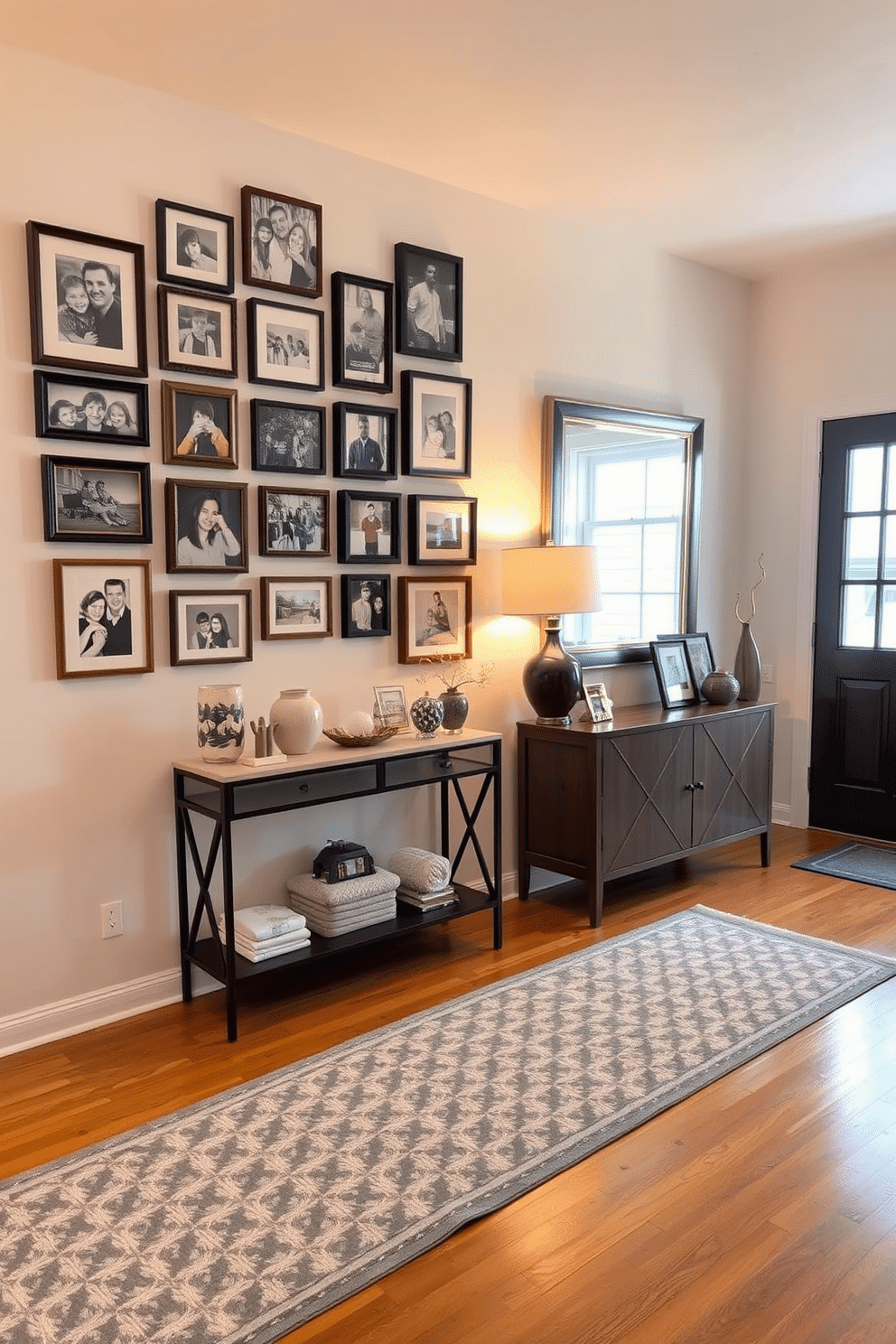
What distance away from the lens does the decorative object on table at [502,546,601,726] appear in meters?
3.76

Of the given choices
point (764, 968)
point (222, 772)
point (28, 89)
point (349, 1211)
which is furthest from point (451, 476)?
point (349, 1211)

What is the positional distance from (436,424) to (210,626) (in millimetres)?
1200

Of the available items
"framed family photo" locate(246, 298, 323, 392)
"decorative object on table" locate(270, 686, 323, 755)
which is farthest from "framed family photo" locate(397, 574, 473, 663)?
"framed family photo" locate(246, 298, 323, 392)

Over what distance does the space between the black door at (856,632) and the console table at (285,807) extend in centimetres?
225

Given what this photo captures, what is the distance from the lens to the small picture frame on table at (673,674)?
4465 millimetres

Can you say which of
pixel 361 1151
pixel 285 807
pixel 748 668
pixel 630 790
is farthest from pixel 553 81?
pixel 361 1151

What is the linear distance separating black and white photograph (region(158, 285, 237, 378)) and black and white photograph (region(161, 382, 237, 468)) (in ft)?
0.21

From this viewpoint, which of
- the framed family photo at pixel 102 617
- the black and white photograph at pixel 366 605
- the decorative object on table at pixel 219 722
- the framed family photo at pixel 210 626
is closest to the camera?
the framed family photo at pixel 102 617

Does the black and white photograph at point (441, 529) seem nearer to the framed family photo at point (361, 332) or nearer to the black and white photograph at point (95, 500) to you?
the framed family photo at point (361, 332)

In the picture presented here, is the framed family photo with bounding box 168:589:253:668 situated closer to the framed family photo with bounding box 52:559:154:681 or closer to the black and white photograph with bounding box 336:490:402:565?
the framed family photo with bounding box 52:559:154:681

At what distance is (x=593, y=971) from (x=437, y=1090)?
3.10 ft

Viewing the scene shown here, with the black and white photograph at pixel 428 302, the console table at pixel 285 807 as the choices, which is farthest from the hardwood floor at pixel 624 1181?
the black and white photograph at pixel 428 302

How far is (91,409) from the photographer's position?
112 inches

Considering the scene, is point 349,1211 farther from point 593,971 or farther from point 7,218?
point 7,218
